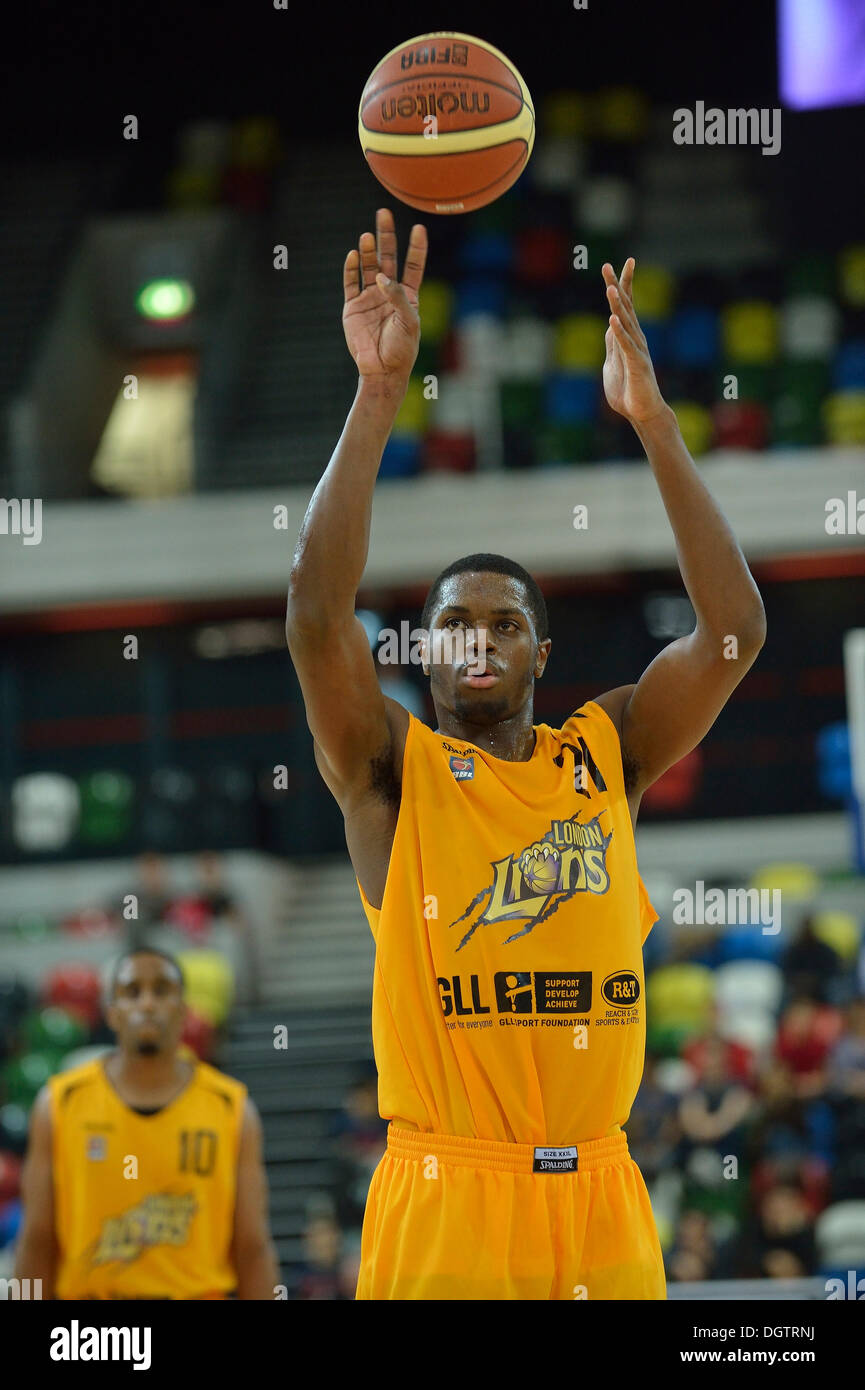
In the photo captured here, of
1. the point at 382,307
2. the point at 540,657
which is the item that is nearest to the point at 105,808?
the point at 540,657

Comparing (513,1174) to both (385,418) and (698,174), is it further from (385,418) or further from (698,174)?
A: (698,174)

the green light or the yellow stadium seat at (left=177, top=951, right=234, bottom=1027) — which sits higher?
the green light

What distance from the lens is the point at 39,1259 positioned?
4230 mm

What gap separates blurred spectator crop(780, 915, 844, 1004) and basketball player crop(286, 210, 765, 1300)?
6.52m

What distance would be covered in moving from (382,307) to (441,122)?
1.20 metres

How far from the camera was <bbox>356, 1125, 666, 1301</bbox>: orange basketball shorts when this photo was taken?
8.13 ft

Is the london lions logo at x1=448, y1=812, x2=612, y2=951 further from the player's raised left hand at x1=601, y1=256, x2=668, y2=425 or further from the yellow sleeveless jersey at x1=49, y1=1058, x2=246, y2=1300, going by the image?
the yellow sleeveless jersey at x1=49, y1=1058, x2=246, y2=1300

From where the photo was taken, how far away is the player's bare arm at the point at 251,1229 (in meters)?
4.30
